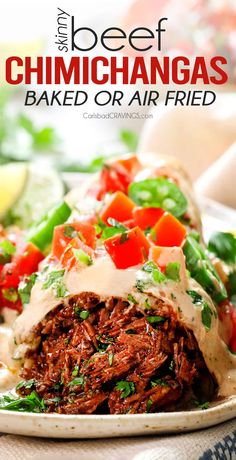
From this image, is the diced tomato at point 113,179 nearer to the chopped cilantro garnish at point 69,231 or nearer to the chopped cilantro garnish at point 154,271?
the chopped cilantro garnish at point 69,231

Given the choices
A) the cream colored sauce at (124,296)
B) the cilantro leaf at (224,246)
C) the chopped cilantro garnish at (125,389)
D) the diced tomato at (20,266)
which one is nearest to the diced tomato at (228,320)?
the cream colored sauce at (124,296)

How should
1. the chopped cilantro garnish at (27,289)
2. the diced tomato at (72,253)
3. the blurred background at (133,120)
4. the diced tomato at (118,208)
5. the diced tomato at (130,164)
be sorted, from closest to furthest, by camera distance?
the diced tomato at (72,253)
the chopped cilantro garnish at (27,289)
the diced tomato at (118,208)
the diced tomato at (130,164)
the blurred background at (133,120)

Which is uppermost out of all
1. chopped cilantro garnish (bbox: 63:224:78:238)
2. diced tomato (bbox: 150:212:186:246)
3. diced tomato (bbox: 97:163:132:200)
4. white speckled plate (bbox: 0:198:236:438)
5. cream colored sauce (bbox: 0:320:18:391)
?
chopped cilantro garnish (bbox: 63:224:78:238)

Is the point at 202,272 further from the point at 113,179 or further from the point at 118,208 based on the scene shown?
the point at 113,179

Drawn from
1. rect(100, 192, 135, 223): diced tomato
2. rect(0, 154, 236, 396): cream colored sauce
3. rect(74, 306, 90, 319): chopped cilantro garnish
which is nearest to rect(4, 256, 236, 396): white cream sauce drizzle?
rect(0, 154, 236, 396): cream colored sauce

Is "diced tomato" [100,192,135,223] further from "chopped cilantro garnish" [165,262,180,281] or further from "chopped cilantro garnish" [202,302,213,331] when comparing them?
"chopped cilantro garnish" [202,302,213,331]

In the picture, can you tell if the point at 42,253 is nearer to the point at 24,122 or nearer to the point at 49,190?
the point at 49,190

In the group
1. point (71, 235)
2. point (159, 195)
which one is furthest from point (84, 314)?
point (159, 195)
